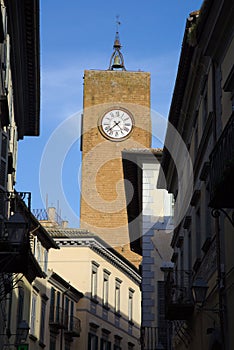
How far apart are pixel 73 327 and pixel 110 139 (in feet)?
65.6

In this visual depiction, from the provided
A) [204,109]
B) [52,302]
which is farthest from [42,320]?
[204,109]

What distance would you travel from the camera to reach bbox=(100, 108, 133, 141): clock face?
59.3 meters

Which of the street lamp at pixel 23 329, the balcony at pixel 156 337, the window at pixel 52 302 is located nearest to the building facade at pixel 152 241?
the balcony at pixel 156 337

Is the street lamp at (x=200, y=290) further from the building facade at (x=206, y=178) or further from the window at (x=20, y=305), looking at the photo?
the window at (x=20, y=305)

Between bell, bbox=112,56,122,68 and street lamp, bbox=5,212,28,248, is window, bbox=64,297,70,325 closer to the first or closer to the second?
street lamp, bbox=5,212,28,248

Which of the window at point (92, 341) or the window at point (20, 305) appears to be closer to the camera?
the window at point (20, 305)

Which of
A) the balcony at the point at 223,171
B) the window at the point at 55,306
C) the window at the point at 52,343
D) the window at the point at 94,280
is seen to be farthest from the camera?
the window at the point at 94,280

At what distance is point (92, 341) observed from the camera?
4531cm

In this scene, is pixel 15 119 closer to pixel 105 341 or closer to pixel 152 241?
pixel 152 241

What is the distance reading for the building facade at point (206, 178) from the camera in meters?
13.8

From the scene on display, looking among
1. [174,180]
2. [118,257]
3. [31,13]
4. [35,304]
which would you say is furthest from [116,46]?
[31,13]

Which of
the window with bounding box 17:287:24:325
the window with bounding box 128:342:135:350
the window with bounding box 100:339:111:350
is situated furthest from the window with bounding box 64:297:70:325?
the window with bounding box 128:342:135:350

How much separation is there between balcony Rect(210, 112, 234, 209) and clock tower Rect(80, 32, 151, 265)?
43.8 m

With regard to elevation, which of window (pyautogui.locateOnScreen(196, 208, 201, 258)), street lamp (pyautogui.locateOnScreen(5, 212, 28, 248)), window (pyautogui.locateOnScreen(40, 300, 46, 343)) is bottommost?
street lamp (pyautogui.locateOnScreen(5, 212, 28, 248))
